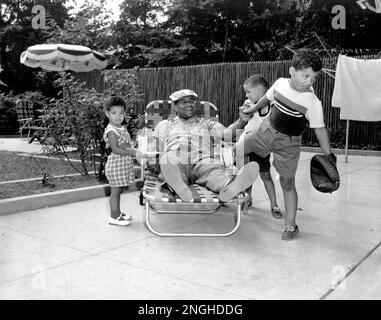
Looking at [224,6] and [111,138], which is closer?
[111,138]

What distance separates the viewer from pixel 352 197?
552 cm

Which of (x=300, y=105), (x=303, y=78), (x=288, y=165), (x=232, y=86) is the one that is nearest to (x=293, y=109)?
(x=300, y=105)

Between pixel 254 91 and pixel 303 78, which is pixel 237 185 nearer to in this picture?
pixel 303 78

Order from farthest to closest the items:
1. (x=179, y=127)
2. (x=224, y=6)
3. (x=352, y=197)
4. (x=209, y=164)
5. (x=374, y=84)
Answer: (x=224, y=6)
(x=374, y=84)
(x=352, y=197)
(x=179, y=127)
(x=209, y=164)

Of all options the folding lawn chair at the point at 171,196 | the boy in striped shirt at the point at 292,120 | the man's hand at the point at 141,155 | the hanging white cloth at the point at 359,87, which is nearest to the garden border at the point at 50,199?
the folding lawn chair at the point at 171,196

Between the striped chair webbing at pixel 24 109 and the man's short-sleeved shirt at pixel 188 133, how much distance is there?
8.12 m

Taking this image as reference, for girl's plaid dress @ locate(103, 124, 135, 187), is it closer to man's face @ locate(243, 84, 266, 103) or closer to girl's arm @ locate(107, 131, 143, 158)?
girl's arm @ locate(107, 131, 143, 158)

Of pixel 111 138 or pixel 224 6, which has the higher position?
pixel 224 6

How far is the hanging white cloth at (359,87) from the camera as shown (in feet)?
27.0

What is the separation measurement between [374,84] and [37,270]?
711 centimetres

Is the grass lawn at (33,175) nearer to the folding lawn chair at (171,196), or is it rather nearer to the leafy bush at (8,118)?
the folding lawn chair at (171,196)

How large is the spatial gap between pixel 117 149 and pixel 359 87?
5.82 meters
